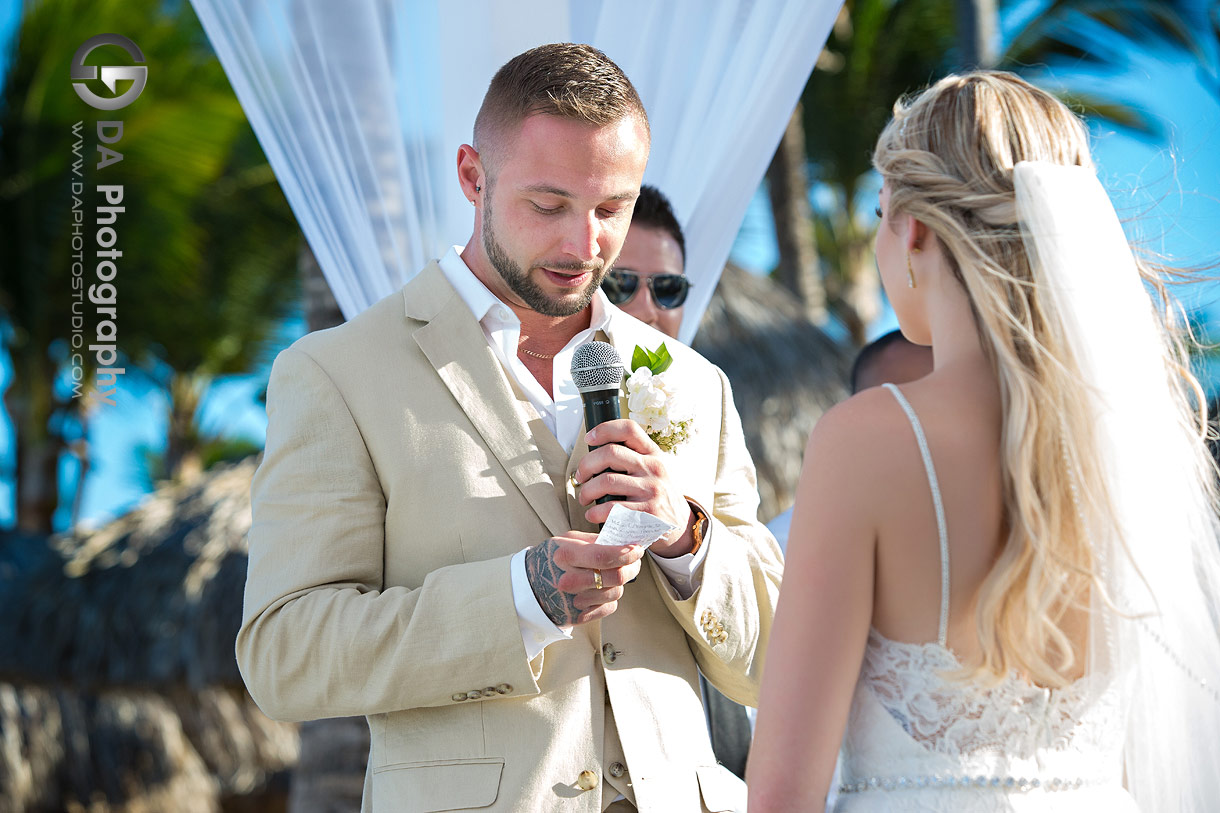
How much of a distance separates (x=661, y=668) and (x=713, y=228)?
1675 mm

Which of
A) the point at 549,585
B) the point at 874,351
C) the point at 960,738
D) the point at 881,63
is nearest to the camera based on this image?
the point at 960,738

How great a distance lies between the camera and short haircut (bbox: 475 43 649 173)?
2467 mm

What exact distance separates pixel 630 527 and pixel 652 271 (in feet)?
6.10

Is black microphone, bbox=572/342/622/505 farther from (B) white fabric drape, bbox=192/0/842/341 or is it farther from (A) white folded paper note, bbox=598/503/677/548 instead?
(B) white fabric drape, bbox=192/0/842/341

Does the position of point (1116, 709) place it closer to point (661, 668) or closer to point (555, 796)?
point (661, 668)

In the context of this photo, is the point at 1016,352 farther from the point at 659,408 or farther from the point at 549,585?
the point at 549,585

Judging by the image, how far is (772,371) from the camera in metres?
10.8

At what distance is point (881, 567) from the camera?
177 centimetres

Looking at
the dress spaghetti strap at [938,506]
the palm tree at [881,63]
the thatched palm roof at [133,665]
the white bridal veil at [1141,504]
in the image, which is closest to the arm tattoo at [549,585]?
the dress spaghetti strap at [938,506]

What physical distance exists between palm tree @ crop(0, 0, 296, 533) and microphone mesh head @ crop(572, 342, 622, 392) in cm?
1426

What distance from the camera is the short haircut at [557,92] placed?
2.47m

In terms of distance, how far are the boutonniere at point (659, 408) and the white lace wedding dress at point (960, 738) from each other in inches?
20.3

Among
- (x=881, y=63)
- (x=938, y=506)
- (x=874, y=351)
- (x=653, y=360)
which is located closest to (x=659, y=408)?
(x=653, y=360)

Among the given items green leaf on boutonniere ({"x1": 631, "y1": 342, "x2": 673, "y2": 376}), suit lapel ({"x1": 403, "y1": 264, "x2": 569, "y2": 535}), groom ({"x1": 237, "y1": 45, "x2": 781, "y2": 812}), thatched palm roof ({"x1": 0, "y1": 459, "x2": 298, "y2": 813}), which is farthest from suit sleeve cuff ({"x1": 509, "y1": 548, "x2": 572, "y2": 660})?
thatched palm roof ({"x1": 0, "y1": 459, "x2": 298, "y2": 813})
